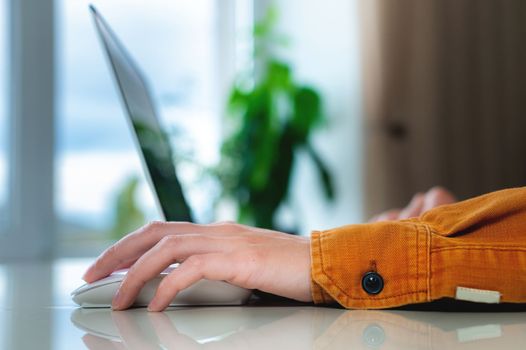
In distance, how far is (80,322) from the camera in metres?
0.65

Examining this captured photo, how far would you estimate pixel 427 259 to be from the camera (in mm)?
701

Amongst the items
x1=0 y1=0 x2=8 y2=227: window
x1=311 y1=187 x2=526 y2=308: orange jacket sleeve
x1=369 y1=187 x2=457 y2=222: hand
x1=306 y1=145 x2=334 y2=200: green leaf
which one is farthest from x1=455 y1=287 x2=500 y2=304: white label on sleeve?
x1=0 y1=0 x2=8 y2=227: window

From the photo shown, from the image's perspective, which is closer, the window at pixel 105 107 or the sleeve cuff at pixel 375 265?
the sleeve cuff at pixel 375 265

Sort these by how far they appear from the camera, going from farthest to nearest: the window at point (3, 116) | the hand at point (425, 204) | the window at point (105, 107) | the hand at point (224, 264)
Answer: the window at point (105, 107), the window at point (3, 116), the hand at point (425, 204), the hand at point (224, 264)

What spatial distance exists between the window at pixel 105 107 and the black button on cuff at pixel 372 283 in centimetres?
300

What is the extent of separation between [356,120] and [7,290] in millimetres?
2819


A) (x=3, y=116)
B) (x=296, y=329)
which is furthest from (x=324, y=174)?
(x=296, y=329)

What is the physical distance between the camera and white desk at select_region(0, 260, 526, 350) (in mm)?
516

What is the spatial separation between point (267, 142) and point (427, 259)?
2.90m

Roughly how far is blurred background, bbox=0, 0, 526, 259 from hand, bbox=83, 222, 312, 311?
9.28 ft

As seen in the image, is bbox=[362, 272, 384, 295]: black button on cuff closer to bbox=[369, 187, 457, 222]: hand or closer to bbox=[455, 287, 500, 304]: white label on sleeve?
bbox=[455, 287, 500, 304]: white label on sleeve

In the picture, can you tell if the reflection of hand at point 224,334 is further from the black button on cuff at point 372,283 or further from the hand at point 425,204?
the hand at point 425,204

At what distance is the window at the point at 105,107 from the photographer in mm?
3594

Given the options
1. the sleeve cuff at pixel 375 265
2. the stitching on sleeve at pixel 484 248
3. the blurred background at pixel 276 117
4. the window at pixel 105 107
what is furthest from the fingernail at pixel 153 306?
the window at pixel 105 107
